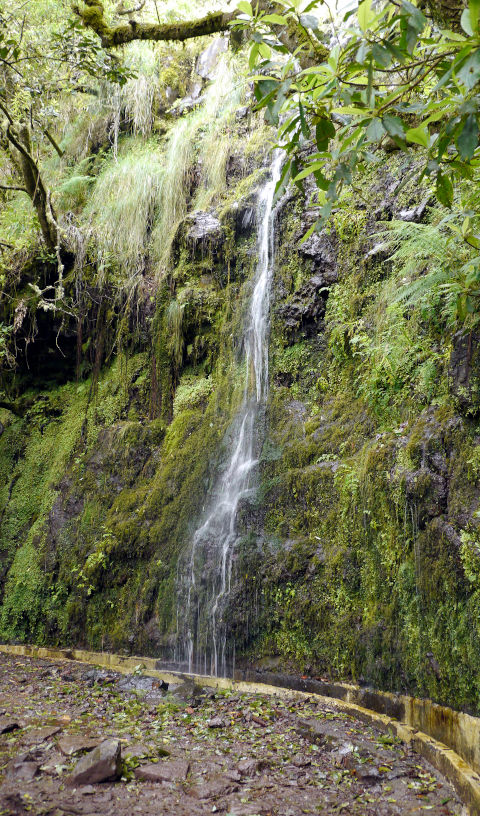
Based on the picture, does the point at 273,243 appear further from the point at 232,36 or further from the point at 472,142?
the point at 472,142

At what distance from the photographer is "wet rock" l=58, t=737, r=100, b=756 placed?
11.2ft

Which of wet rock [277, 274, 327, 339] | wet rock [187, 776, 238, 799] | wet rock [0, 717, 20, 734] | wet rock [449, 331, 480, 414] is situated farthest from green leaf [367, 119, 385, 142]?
wet rock [277, 274, 327, 339]

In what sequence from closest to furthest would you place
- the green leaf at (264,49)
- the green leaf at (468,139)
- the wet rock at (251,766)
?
the green leaf at (468,139) → the green leaf at (264,49) → the wet rock at (251,766)

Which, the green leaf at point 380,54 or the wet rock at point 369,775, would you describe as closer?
the green leaf at point 380,54

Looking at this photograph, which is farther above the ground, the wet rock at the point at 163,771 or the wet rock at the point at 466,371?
the wet rock at the point at 466,371

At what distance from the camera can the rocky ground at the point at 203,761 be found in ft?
9.46

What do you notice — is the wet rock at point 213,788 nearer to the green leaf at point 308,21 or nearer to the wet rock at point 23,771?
the wet rock at point 23,771

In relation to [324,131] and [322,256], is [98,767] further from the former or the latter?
[322,256]

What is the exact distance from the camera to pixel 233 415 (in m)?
7.06

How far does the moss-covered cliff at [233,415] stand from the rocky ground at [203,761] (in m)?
0.56

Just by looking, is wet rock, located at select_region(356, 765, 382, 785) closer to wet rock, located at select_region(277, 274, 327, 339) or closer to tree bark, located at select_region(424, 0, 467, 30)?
tree bark, located at select_region(424, 0, 467, 30)

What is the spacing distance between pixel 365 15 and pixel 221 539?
4855mm

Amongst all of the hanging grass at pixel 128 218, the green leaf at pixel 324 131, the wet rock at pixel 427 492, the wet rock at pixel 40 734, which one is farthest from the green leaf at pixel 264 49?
the hanging grass at pixel 128 218

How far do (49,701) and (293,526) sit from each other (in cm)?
258
